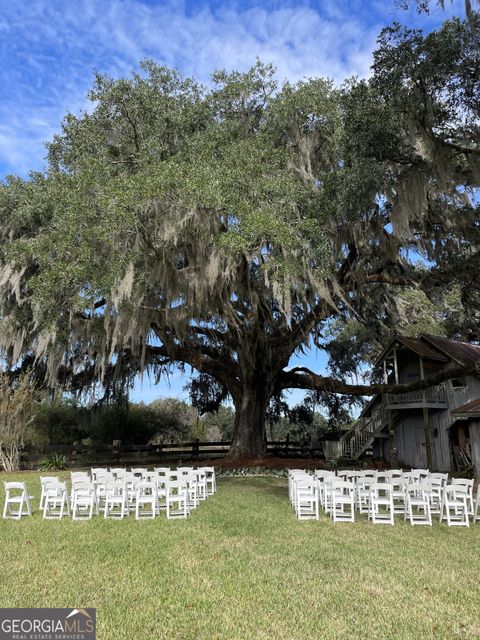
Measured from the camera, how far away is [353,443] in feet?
63.3

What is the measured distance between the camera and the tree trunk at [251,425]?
16.7 metres

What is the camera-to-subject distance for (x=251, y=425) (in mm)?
16875

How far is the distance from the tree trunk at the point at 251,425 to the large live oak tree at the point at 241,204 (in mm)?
1922

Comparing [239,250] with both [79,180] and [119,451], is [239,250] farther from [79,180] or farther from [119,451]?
[119,451]

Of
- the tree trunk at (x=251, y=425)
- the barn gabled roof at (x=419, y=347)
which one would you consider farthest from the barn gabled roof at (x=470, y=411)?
the tree trunk at (x=251, y=425)

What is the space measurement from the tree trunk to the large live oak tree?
1.92 metres

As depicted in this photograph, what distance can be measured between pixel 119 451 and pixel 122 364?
380 cm

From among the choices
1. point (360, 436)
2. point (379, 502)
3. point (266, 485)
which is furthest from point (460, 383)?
point (379, 502)

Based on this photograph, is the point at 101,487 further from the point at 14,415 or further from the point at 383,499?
the point at 14,415

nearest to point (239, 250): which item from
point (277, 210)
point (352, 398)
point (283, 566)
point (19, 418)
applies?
point (277, 210)

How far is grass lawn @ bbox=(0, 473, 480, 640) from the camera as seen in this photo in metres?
3.29

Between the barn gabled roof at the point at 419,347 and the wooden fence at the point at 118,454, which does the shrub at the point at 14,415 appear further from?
the barn gabled roof at the point at 419,347

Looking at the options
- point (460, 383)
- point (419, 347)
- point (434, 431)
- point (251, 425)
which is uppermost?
point (419, 347)

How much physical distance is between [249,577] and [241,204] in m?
7.31
